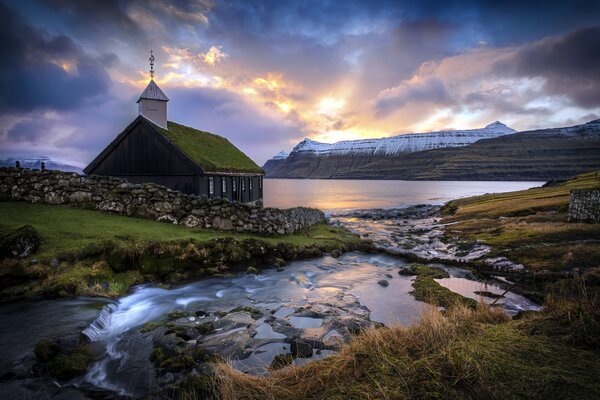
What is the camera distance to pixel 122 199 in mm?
20188

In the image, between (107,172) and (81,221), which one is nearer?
(81,221)

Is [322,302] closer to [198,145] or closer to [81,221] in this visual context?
[81,221]

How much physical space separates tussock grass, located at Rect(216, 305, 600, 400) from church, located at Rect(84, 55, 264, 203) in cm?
2419

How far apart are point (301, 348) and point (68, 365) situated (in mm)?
5678

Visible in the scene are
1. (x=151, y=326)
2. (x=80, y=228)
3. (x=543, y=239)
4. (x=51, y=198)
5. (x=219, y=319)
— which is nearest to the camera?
(x=151, y=326)

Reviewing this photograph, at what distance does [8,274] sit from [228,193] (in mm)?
22212


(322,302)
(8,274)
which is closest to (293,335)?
(322,302)

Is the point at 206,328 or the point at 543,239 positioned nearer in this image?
the point at 206,328

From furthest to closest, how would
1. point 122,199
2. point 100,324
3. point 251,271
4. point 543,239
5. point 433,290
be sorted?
point 543,239, point 122,199, point 251,271, point 433,290, point 100,324

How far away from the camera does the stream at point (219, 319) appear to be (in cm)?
775

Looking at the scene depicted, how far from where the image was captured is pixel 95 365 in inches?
323

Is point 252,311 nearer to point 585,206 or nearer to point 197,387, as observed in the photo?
point 197,387

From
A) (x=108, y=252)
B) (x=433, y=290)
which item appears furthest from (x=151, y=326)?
(x=433, y=290)

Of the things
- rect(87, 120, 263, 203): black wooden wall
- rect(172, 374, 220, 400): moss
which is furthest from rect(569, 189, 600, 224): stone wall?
rect(87, 120, 263, 203): black wooden wall
